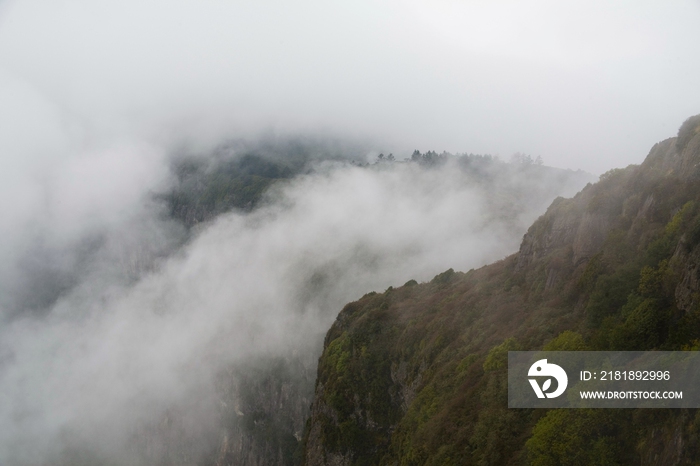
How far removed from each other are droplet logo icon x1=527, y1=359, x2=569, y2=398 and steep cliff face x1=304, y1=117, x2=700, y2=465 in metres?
1.55

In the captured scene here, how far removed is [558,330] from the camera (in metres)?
39.7

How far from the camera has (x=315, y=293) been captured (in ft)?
607

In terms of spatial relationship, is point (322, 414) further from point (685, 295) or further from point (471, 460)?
point (685, 295)

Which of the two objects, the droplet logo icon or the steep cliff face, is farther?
the droplet logo icon

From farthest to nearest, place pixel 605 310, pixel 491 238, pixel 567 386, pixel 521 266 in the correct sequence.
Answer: pixel 491 238
pixel 521 266
pixel 605 310
pixel 567 386

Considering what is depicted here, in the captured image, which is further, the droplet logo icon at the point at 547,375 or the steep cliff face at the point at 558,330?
the droplet logo icon at the point at 547,375

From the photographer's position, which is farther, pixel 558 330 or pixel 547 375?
pixel 558 330

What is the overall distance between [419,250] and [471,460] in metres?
139

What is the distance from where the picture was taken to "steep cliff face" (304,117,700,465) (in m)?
29.2

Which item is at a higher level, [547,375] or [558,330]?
[558,330]

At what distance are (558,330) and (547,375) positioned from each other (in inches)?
228

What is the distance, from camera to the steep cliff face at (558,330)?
29188 mm

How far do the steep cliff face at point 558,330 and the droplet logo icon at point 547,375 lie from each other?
1.55 m

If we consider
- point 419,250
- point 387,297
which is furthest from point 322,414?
point 419,250
